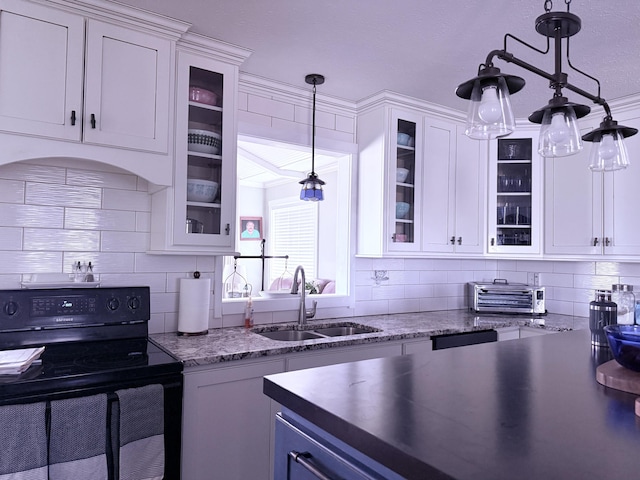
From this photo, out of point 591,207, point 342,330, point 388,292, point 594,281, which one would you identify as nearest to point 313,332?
point 342,330

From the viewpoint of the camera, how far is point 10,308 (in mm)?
1823

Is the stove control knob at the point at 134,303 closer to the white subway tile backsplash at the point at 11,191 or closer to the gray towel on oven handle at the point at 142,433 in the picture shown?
the gray towel on oven handle at the point at 142,433

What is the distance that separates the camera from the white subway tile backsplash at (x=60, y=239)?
208 cm

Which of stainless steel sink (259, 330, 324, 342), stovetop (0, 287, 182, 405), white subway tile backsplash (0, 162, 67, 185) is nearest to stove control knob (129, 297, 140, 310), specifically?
stovetop (0, 287, 182, 405)

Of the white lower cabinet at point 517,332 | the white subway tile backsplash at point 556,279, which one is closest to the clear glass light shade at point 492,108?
the white lower cabinet at point 517,332

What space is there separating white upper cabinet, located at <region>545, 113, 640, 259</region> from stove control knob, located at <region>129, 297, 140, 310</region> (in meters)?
2.81

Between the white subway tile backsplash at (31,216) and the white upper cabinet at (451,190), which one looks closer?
the white subway tile backsplash at (31,216)

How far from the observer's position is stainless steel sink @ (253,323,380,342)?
8.93 ft

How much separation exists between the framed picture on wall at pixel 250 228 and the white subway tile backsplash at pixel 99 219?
17.3 ft

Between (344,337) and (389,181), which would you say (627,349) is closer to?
(344,337)

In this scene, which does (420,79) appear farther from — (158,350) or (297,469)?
(297,469)

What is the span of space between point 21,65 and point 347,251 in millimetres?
2131

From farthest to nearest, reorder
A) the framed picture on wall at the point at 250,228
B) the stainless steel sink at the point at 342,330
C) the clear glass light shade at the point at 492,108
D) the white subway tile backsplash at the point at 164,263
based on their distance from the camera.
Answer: the framed picture on wall at the point at 250,228 < the stainless steel sink at the point at 342,330 < the white subway tile backsplash at the point at 164,263 < the clear glass light shade at the point at 492,108

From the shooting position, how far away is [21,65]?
1785mm
